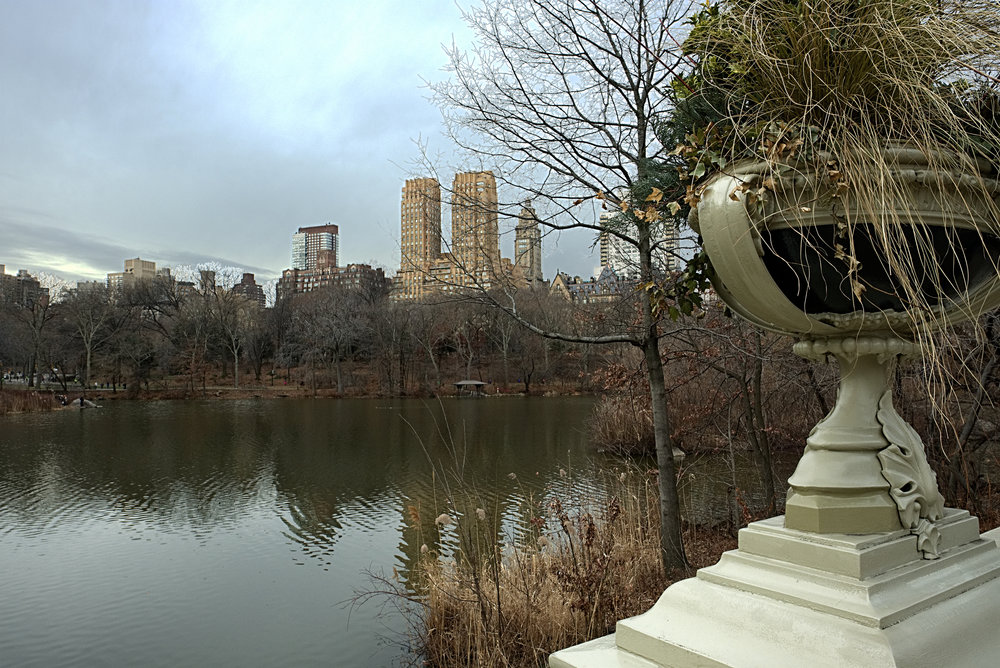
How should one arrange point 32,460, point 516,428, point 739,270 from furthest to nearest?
point 516,428 < point 32,460 < point 739,270

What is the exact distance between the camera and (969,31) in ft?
4.72

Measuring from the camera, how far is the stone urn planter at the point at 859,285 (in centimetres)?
144

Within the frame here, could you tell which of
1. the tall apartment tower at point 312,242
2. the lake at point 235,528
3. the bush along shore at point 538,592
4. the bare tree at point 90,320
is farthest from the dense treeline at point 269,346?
the tall apartment tower at point 312,242

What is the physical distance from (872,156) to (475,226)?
11.0 ft

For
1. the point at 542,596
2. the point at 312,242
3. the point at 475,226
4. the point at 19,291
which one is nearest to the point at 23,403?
the point at 475,226

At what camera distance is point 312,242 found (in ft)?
345

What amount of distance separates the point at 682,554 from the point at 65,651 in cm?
487

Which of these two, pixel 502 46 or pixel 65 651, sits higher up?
pixel 502 46

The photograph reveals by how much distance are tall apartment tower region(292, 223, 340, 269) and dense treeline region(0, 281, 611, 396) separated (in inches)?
2202

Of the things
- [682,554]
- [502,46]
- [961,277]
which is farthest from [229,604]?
[961,277]

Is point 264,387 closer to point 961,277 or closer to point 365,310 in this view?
point 365,310

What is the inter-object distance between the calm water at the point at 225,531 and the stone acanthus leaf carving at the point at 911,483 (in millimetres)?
1500

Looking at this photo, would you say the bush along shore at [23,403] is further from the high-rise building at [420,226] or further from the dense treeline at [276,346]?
the high-rise building at [420,226]

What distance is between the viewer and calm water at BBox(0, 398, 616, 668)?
543cm
